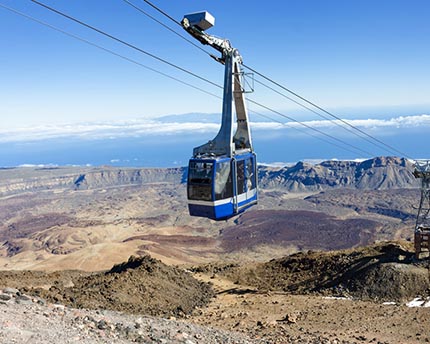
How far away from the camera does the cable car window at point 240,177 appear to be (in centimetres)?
1983

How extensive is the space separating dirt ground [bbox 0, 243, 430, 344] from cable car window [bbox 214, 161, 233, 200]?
5.78 m

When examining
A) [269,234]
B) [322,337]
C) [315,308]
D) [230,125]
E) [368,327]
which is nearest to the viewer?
[322,337]

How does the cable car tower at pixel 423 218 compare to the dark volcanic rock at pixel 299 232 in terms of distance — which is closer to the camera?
the cable car tower at pixel 423 218

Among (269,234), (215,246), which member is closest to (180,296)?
(215,246)

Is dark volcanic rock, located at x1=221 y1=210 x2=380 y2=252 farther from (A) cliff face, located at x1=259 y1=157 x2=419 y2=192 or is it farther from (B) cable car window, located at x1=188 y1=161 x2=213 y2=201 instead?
(B) cable car window, located at x1=188 y1=161 x2=213 y2=201

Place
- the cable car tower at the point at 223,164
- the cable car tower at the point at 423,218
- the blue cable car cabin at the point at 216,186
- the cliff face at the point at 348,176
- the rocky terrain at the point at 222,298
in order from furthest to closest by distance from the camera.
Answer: the cliff face at the point at 348,176
the cable car tower at the point at 423,218
the cable car tower at the point at 223,164
the blue cable car cabin at the point at 216,186
the rocky terrain at the point at 222,298

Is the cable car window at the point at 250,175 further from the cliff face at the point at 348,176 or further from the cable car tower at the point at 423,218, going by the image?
the cliff face at the point at 348,176

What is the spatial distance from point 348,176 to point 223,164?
176m

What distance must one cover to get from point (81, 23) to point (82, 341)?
8.13 metres

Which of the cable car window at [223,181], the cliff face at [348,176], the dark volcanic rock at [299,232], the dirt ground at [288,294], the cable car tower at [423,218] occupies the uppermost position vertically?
the cable car window at [223,181]

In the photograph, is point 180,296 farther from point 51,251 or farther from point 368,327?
point 51,251

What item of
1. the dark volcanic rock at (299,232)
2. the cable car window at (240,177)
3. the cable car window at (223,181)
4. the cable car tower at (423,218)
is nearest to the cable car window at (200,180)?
the cable car window at (223,181)

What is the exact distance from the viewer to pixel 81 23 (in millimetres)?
11500

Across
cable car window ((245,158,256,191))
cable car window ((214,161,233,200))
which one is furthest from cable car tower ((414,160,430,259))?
cable car window ((214,161,233,200))
